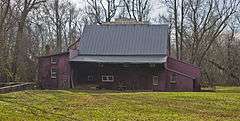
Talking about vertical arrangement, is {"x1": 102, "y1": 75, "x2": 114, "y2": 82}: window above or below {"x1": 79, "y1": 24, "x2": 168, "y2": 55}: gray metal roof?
below

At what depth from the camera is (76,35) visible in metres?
74.4

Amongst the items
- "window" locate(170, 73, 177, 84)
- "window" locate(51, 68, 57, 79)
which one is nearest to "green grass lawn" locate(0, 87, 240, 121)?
"window" locate(170, 73, 177, 84)

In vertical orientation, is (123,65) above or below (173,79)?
above

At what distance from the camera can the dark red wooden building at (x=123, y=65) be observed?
131 ft

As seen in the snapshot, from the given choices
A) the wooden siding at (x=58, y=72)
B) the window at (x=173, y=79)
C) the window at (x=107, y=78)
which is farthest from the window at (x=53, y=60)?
the window at (x=173, y=79)

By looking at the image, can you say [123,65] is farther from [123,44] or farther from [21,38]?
[21,38]

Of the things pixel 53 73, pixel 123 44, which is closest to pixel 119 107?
pixel 53 73

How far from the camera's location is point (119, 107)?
74.7 ft

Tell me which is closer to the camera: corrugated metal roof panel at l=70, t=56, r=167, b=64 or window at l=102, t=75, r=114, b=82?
corrugated metal roof panel at l=70, t=56, r=167, b=64

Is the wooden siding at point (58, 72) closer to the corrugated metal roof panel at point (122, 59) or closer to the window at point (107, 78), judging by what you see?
the corrugated metal roof panel at point (122, 59)

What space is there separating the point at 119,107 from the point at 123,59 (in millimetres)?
18784

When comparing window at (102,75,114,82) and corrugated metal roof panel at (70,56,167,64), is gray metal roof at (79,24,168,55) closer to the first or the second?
corrugated metal roof panel at (70,56,167,64)

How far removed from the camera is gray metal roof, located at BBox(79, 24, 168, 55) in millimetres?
43031

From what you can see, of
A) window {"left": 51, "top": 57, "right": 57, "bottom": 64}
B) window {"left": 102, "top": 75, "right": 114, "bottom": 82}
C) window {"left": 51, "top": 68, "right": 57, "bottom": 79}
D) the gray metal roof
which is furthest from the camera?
the gray metal roof
